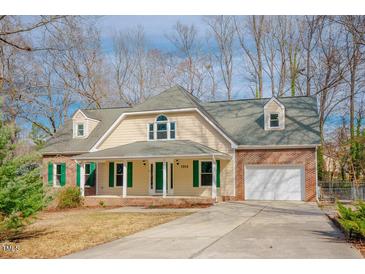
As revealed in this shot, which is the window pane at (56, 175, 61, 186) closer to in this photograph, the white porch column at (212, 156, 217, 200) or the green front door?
the green front door

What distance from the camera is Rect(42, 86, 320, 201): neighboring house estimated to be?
21.4 metres

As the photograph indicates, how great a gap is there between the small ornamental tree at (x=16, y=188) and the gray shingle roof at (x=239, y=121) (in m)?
13.4

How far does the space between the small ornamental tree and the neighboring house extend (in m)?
10.7

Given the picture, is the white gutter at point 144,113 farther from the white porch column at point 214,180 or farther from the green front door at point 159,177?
the green front door at point 159,177

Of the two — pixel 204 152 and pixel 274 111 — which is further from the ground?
pixel 274 111

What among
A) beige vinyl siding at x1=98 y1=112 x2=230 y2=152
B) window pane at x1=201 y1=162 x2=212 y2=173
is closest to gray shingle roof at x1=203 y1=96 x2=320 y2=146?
beige vinyl siding at x1=98 y1=112 x2=230 y2=152

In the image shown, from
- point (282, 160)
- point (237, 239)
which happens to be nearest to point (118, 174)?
point (282, 160)

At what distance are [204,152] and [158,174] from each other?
4.15 m

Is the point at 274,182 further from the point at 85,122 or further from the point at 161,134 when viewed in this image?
the point at 85,122

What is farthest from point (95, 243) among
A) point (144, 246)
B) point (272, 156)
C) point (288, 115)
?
point (288, 115)

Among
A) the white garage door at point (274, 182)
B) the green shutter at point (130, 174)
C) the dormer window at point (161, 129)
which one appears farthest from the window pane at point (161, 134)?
the white garage door at point (274, 182)

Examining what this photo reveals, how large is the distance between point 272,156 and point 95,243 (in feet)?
45.1

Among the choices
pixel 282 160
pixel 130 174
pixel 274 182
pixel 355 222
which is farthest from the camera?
pixel 130 174

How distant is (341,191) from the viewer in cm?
2191
